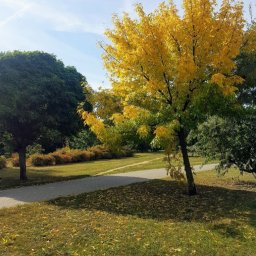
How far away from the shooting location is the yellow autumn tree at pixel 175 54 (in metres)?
12.3

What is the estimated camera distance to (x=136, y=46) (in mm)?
12711

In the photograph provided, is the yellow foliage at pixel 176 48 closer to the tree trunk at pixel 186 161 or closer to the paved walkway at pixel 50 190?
the tree trunk at pixel 186 161

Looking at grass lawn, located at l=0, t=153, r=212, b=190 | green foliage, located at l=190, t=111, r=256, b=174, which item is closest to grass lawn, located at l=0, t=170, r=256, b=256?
green foliage, located at l=190, t=111, r=256, b=174

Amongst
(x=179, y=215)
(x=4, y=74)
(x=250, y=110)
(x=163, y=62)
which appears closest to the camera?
(x=179, y=215)

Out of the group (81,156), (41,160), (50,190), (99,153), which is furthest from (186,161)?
(99,153)

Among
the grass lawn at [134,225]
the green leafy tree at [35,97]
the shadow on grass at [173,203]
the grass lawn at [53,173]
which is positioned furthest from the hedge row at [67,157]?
the grass lawn at [134,225]

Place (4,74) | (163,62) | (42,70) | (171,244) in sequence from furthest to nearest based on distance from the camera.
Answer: (42,70)
(4,74)
(163,62)
(171,244)

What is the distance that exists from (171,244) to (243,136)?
30.2 feet

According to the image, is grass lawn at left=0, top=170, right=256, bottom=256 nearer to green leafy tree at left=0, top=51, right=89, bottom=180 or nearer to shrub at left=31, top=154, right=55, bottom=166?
green leafy tree at left=0, top=51, right=89, bottom=180

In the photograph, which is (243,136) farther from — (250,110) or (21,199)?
(21,199)

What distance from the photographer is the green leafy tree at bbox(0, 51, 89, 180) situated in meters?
19.0

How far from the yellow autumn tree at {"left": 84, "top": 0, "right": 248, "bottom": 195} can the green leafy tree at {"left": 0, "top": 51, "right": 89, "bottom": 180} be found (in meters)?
5.44

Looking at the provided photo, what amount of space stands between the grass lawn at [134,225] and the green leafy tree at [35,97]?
7.01 m

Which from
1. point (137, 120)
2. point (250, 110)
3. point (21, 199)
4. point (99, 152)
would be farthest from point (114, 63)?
point (99, 152)
